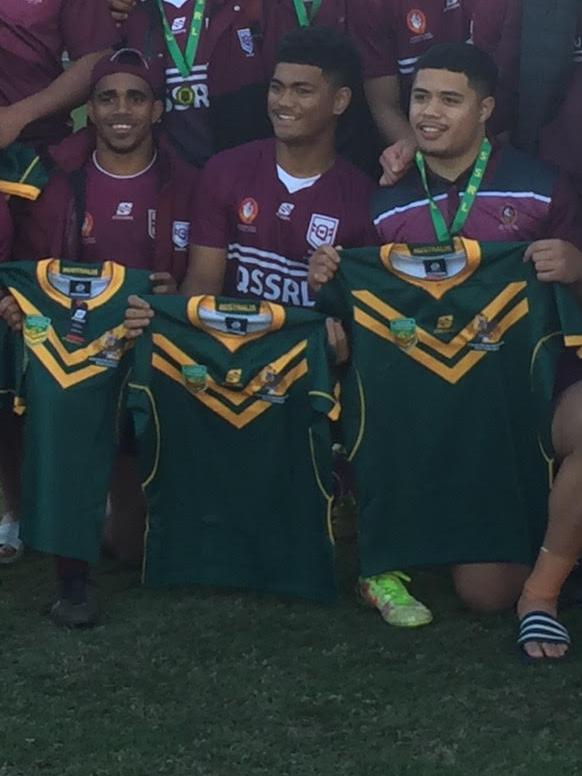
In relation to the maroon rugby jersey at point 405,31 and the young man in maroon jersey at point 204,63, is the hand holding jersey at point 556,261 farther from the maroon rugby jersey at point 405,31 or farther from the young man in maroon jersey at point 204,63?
the young man in maroon jersey at point 204,63

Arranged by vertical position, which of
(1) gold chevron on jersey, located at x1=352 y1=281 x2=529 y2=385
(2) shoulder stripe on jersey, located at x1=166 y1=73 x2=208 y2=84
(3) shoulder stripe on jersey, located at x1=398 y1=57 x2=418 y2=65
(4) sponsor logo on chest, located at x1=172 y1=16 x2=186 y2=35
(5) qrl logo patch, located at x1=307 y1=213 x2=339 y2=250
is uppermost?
(4) sponsor logo on chest, located at x1=172 y1=16 x2=186 y2=35

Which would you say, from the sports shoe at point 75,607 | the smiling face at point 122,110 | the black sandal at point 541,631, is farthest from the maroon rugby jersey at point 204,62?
the black sandal at point 541,631

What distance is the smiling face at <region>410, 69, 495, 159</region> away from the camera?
425 centimetres

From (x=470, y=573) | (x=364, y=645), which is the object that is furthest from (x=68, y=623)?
(x=470, y=573)

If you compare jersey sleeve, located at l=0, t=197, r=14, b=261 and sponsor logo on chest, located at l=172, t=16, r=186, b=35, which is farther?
sponsor logo on chest, located at l=172, t=16, r=186, b=35

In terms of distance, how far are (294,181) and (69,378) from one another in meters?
1.00

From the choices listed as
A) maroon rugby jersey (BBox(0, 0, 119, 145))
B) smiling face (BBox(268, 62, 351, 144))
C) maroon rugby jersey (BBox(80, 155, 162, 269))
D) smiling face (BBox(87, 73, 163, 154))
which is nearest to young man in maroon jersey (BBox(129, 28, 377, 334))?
smiling face (BBox(268, 62, 351, 144))

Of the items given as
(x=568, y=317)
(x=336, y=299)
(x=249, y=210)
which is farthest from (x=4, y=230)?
(x=568, y=317)

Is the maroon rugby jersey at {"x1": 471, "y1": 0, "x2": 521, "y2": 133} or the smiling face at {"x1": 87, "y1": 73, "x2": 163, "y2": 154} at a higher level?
the maroon rugby jersey at {"x1": 471, "y1": 0, "x2": 521, "y2": 133}

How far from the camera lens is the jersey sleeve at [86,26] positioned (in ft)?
15.5

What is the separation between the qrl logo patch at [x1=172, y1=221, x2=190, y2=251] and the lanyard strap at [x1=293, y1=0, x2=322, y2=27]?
2.67 feet

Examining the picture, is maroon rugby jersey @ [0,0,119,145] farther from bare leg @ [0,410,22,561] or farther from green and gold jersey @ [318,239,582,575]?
green and gold jersey @ [318,239,582,575]

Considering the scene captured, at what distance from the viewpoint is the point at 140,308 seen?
4.23 meters

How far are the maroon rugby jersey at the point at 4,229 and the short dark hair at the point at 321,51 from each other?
1.02 metres
